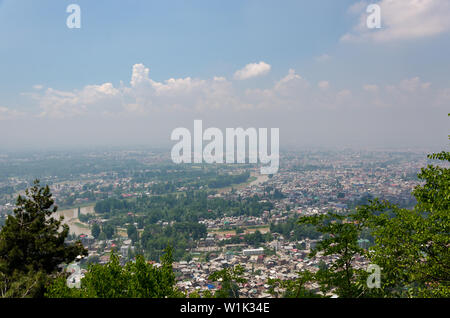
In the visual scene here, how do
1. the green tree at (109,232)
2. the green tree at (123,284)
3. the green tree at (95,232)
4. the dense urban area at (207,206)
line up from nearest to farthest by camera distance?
the green tree at (123,284)
the dense urban area at (207,206)
the green tree at (95,232)
the green tree at (109,232)

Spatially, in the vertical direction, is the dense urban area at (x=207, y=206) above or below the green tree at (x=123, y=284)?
below

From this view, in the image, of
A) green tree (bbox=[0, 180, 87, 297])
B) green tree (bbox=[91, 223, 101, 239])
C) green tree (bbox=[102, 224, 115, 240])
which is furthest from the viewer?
green tree (bbox=[102, 224, 115, 240])

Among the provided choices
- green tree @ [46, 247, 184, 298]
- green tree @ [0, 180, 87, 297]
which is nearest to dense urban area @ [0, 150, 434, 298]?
green tree @ [46, 247, 184, 298]

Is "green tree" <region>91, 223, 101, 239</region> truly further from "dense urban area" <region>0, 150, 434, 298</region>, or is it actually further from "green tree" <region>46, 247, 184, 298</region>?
"green tree" <region>46, 247, 184, 298</region>

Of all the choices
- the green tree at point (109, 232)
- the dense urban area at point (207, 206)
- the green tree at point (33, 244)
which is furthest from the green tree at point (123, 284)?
the green tree at point (109, 232)

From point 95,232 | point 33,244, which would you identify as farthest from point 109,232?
point 33,244

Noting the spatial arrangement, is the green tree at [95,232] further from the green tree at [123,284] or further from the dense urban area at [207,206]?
the green tree at [123,284]
